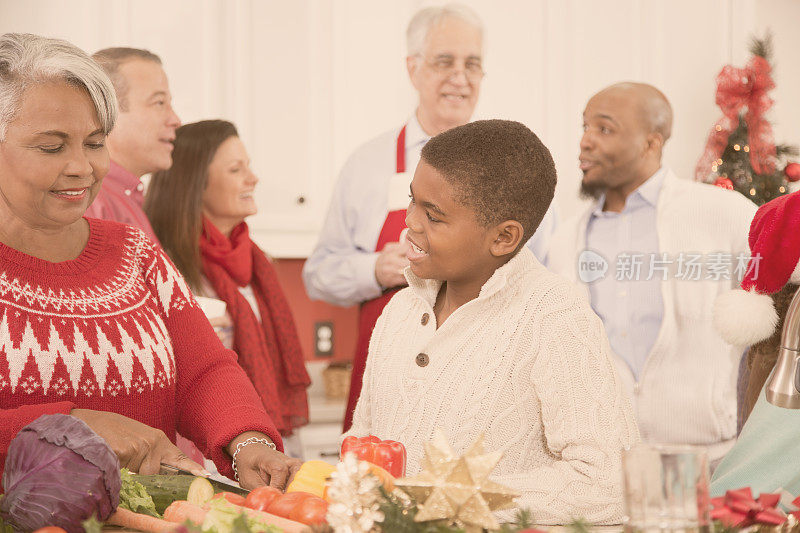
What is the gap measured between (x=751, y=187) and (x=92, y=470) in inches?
139

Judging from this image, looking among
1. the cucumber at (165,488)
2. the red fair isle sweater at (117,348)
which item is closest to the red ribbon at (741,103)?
the red fair isle sweater at (117,348)

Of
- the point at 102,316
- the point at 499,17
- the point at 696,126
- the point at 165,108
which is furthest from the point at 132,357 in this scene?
the point at 696,126

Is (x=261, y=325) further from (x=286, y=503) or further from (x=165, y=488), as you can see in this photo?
(x=286, y=503)

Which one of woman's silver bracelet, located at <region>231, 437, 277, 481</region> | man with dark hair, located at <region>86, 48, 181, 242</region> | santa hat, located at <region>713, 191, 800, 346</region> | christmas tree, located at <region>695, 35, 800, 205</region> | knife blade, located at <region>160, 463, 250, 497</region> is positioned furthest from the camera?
christmas tree, located at <region>695, 35, 800, 205</region>

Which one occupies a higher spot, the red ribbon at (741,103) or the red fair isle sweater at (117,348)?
the red ribbon at (741,103)

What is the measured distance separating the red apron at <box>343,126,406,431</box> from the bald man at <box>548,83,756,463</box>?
0.53 metres

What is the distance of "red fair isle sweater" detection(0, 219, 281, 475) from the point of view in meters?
1.45

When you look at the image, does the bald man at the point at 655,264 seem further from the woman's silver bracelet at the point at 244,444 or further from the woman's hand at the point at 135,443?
the woman's hand at the point at 135,443

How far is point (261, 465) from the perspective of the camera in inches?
55.7

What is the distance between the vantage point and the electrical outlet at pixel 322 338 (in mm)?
4215

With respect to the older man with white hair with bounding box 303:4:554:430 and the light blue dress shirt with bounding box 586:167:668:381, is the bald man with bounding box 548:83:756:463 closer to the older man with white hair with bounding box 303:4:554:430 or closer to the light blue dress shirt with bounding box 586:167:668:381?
the light blue dress shirt with bounding box 586:167:668:381

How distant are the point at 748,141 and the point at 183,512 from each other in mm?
3684

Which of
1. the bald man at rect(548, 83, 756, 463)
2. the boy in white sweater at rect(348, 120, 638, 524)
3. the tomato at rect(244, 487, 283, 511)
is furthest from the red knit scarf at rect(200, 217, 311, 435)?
the tomato at rect(244, 487, 283, 511)

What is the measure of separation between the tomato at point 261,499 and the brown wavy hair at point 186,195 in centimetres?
181
